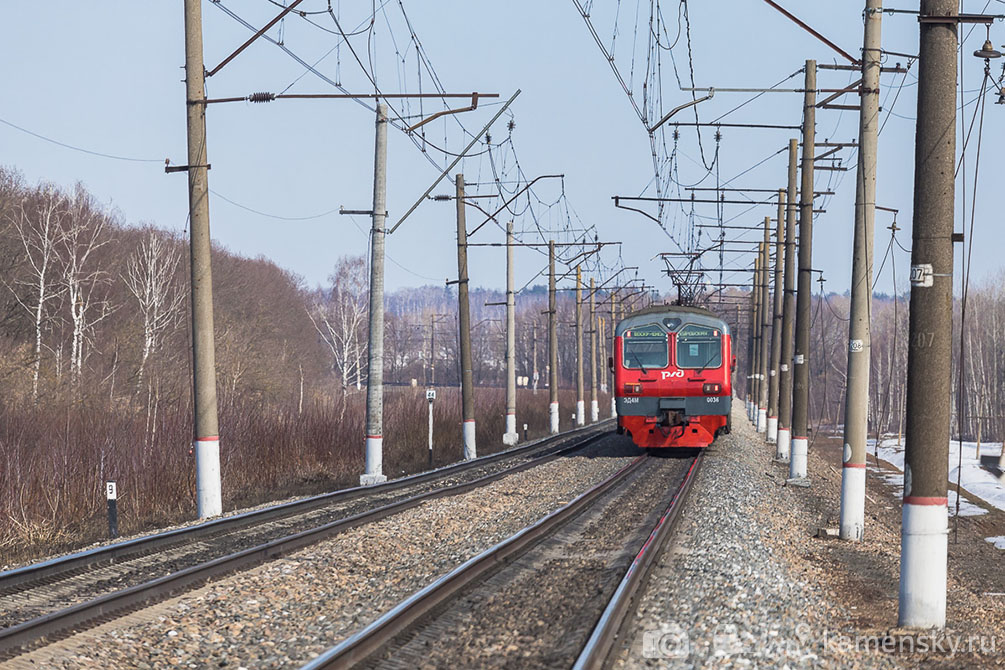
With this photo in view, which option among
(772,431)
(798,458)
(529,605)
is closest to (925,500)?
(529,605)

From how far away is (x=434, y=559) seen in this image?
1122 cm

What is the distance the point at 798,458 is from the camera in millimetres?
21078

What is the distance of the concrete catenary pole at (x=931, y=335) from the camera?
8.40m

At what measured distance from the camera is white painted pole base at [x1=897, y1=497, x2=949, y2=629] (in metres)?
8.37

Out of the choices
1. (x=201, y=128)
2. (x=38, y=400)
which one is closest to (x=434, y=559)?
(x=201, y=128)

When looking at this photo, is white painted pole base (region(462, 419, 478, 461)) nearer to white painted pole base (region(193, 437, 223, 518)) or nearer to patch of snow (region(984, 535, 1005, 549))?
patch of snow (region(984, 535, 1005, 549))

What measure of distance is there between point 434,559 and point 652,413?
14330mm

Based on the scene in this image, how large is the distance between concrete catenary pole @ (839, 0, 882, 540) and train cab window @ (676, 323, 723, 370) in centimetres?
1070

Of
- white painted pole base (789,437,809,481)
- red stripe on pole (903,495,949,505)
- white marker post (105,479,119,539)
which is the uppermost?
red stripe on pole (903,495,949,505)

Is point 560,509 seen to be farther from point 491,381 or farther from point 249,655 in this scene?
point 491,381

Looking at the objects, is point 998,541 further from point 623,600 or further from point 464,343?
point 464,343

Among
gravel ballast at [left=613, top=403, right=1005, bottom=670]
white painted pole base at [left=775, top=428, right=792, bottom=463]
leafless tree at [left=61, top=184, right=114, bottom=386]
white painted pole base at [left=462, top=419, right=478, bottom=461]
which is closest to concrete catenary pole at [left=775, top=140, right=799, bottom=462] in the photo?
white painted pole base at [left=775, top=428, right=792, bottom=463]

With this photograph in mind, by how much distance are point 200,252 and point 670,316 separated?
12656 millimetres

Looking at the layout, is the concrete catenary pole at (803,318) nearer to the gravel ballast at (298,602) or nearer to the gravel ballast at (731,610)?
the gravel ballast at (731,610)
